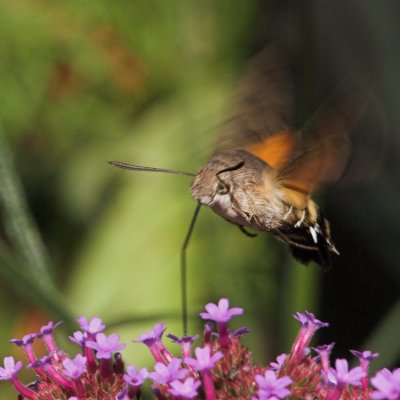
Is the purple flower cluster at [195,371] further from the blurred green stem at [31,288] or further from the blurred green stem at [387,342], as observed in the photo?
the blurred green stem at [387,342]

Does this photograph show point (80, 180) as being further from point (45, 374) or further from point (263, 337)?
point (45, 374)

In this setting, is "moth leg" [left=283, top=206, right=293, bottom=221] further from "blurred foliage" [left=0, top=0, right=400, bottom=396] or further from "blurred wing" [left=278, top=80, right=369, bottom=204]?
"blurred foliage" [left=0, top=0, right=400, bottom=396]

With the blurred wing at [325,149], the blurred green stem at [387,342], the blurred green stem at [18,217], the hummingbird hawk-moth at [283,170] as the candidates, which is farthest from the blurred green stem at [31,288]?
the blurred green stem at [387,342]

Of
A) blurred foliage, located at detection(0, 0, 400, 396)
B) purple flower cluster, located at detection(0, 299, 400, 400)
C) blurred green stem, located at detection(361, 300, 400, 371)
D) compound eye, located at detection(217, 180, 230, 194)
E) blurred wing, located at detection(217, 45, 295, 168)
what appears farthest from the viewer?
blurred foliage, located at detection(0, 0, 400, 396)

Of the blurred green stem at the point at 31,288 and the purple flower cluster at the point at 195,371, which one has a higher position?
the purple flower cluster at the point at 195,371

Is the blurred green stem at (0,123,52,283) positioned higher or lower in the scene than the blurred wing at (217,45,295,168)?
lower

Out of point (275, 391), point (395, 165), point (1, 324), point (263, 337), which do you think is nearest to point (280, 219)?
point (275, 391)

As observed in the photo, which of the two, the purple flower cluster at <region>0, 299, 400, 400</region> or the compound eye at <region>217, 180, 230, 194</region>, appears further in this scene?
the compound eye at <region>217, 180, 230, 194</region>

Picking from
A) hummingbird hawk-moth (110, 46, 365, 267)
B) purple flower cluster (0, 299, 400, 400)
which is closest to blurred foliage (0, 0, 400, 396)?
hummingbird hawk-moth (110, 46, 365, 267)
